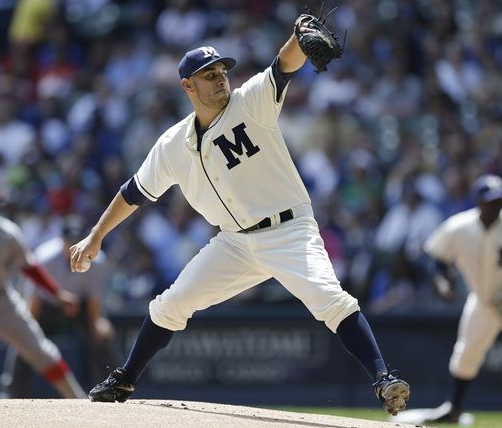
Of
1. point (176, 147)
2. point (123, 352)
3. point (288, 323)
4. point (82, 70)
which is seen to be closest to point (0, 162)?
point (82, 70)

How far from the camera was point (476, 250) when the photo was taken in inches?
398

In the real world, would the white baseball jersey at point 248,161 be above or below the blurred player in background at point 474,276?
above

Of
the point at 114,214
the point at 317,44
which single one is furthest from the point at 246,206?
the point at 317,44

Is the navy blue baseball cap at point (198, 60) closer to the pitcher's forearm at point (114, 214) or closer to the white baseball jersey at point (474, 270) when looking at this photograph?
the pitcher's forearm at point (114, 214)

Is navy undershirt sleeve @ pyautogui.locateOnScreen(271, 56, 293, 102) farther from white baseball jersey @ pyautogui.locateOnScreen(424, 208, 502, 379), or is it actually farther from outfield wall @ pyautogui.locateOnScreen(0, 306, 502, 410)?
outfield wall @ pyautogui.locateOnScreen(0, 306, 502, 410)

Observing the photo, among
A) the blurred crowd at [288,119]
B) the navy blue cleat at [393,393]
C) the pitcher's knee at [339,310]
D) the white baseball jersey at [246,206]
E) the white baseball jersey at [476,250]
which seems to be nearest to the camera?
the navy blue cleat at [393,393]

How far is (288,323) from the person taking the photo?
1244cm

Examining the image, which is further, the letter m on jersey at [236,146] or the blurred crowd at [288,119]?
the blurred crowd at [288,119]

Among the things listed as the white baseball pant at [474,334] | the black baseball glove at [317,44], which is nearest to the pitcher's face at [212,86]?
the black baseball glove at [317,44]

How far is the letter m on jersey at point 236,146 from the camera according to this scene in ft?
22.0

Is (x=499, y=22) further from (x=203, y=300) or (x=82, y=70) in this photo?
(x=203, y=300)

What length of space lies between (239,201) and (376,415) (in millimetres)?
4940

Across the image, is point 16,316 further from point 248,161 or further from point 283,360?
point 283,360

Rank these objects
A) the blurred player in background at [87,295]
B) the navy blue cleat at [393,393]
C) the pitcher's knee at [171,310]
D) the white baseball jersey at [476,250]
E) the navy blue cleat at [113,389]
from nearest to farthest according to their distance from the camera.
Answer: the navy blue cleat at [393,393] → the pitcher's knee at [171,310] → the navy blue cleat at [113,389] → the white baseball jersey at [476,250] → the blurred player in background at [87,295]
